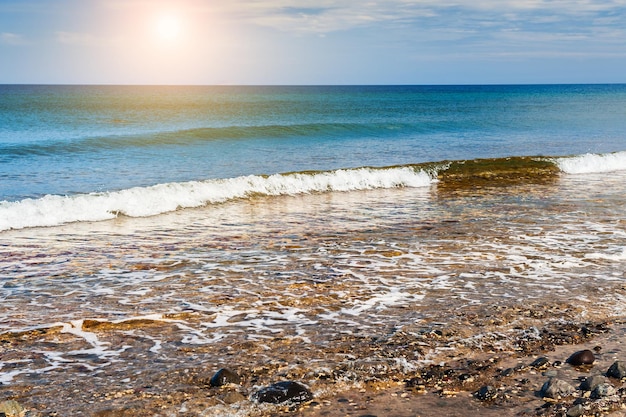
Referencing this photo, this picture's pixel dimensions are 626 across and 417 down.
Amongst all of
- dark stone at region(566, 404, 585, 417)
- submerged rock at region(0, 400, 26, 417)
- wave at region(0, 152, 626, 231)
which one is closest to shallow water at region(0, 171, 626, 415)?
submerged rock at region(0, 400, 26, 417)

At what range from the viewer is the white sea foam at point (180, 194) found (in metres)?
14.4

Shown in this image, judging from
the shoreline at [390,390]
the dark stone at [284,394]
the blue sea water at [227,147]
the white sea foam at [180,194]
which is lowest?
the shoreline at [390,390]

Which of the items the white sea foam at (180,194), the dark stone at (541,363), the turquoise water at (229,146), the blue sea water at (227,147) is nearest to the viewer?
the dark stone at (541,363)

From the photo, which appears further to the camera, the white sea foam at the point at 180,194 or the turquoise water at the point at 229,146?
the turquoise water at the point at 229,146

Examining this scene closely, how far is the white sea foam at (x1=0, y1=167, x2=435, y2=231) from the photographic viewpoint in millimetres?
14359

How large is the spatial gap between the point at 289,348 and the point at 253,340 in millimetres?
464

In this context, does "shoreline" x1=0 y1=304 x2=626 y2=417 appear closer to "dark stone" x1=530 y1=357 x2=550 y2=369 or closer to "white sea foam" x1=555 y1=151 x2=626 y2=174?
"dark stone" x1=530 y1=357 x2=550 y2=369

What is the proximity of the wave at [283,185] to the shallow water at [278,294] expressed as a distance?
3.17ft

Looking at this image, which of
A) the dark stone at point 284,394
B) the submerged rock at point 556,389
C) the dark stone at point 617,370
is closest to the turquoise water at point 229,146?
the dark stone at point 284,394

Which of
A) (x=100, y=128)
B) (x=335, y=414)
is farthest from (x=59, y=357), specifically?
(x=100, y=128)

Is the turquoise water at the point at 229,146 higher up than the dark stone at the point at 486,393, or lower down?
higher up

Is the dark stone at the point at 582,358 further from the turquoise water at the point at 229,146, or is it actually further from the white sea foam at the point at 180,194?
the turquoise water at the point at 229,146

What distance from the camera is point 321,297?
26.6 feet

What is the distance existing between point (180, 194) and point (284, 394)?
12.3 metres
